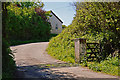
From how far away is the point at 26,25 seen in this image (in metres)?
27.8

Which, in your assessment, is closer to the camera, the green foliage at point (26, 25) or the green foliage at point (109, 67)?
the green foliage at point (109, 67)

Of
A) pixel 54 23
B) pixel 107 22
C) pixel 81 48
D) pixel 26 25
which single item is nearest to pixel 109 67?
pixel 81 48

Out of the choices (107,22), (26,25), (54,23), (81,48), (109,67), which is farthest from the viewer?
(54,23)

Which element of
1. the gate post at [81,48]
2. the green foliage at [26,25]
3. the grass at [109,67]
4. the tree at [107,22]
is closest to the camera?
the grass at [109,67]

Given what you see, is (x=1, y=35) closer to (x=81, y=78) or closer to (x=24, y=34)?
(x=81, y=78)

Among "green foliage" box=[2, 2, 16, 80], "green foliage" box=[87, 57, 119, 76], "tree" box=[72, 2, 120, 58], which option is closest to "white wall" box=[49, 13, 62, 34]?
"tree" box=[72, 2, 120, 58]

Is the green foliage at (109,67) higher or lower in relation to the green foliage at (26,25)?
lower

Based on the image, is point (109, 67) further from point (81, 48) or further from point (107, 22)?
point (107, 22)

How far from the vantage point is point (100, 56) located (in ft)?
33.1

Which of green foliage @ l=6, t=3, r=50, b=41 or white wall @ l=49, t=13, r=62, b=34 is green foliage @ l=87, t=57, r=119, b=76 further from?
white wall @ l=49, t=13, r=62, b=34

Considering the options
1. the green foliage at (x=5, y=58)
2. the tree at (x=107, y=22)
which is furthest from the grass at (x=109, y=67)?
the green foliage at (x=5, y=58)

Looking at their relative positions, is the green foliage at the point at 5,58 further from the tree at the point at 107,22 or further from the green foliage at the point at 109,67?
the tree at the point at 107,22

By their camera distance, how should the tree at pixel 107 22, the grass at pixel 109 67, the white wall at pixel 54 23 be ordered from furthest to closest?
the white wall at pixel 54 23
the tree at pixel 107 22
the grass at pixel 109 67

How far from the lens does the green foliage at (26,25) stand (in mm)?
25859
